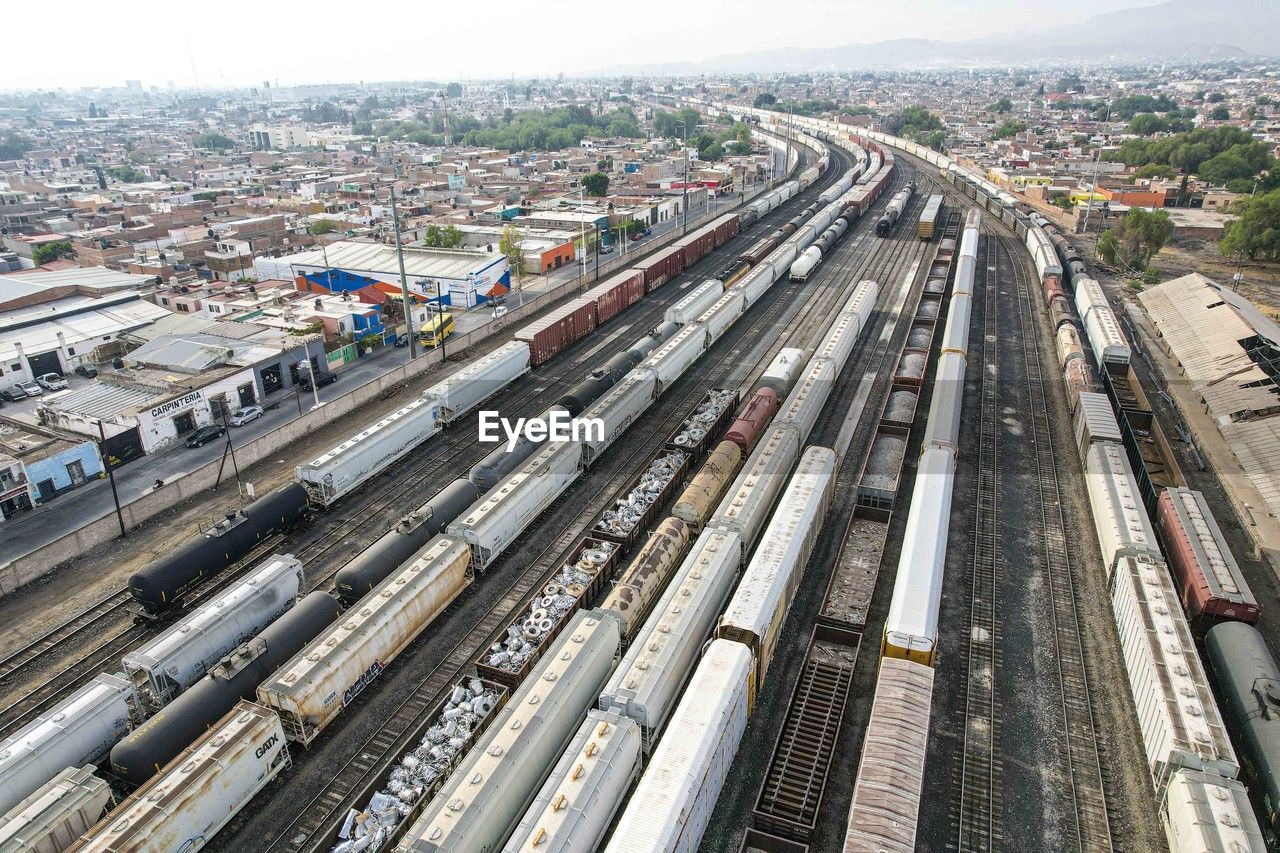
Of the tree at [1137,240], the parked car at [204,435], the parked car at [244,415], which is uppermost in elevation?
the tree at [1137,240]

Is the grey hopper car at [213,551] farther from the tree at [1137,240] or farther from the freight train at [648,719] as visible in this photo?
the tree at [1137,240]

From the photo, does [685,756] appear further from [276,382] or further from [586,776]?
[276,382]

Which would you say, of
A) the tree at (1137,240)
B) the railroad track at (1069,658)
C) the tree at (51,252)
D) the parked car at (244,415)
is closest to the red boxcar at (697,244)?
the railroad track at (1069,658)

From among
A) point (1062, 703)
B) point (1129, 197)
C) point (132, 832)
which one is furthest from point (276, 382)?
point (1129, 197)

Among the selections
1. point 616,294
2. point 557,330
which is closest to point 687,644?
point 557,330

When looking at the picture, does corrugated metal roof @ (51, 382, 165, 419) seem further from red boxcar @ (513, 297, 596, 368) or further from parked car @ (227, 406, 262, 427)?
red boxcar @ (513, 297, 596, 368)

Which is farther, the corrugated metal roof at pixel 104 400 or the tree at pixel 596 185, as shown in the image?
the tree at pixel 596 185

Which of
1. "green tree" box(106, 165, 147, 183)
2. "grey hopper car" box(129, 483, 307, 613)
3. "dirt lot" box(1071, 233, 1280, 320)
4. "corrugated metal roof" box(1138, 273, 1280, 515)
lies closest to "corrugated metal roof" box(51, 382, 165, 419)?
"grey hopper car" box(129, 483, 307, 613)

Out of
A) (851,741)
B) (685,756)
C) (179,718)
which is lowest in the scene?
(851,741)
